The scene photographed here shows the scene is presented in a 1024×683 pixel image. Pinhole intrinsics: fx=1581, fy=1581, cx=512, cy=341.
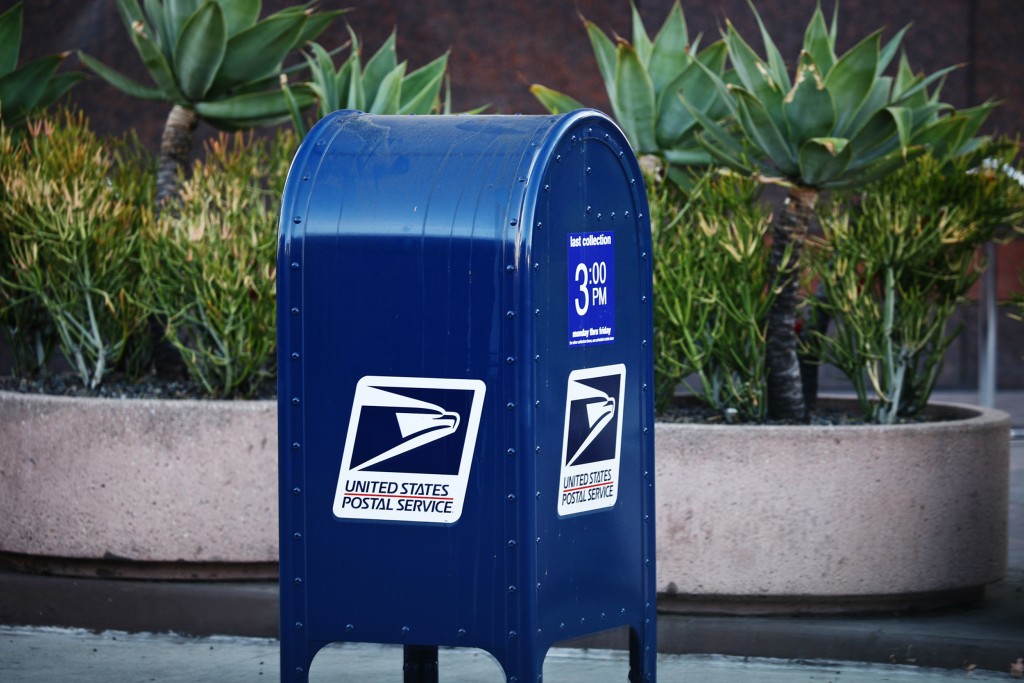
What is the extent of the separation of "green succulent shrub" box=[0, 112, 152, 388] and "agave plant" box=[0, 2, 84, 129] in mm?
613

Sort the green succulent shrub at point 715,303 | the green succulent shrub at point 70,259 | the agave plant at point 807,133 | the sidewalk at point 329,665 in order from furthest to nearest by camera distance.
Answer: the green succulent shrub at point 70,259 < the green succulent shrub at point 715,303 < the agave plant at point 807,133 < the sidewalk at point 329,665

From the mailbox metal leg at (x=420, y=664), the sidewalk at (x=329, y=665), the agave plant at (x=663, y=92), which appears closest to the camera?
the mailbox metal leg at (x=420, y=664)

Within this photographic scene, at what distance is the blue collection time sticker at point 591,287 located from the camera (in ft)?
13.2

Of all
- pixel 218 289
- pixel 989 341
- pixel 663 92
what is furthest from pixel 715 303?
pixel 989 341

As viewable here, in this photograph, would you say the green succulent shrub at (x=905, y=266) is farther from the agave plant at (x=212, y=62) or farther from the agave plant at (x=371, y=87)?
the agave plant at (x=212, y=62)

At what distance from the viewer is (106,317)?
696 centimetres

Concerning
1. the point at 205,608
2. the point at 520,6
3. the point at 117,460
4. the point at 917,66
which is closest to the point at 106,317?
the point at 117,460

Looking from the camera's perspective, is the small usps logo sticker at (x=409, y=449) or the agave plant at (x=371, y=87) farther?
the agave plant at (x=371, y=87)

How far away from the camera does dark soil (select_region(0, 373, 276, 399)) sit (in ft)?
22.5

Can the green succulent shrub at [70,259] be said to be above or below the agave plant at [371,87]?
below

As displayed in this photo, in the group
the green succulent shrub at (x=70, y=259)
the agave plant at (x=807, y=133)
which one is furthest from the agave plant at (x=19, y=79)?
the agave plant at (x=807, y=133)

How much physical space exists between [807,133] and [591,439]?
2.51 m

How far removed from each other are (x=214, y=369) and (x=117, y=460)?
0.73m

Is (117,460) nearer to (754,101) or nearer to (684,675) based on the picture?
(684,675)
